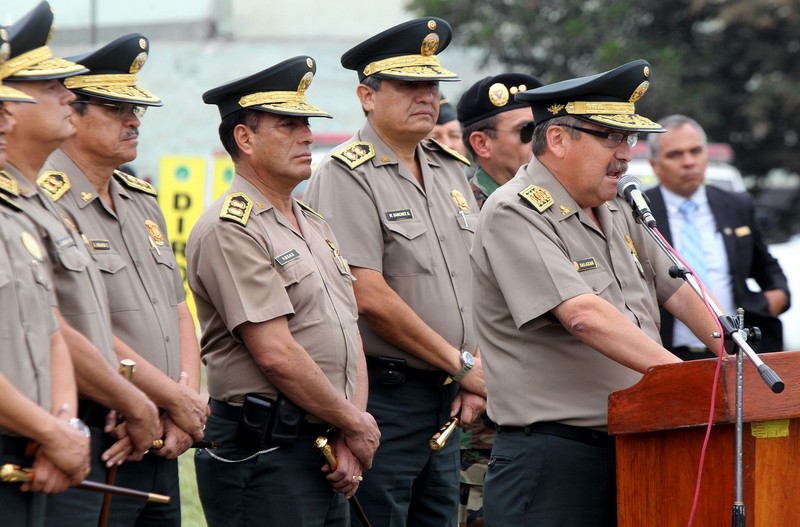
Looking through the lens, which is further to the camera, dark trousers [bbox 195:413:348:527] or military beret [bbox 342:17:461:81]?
military beret [bbox 342:17:461:81]

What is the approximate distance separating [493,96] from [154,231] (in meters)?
1.90

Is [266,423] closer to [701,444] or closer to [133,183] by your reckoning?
[133,183]

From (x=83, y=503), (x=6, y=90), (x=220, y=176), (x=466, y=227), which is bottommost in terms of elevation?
(x=83, y=503)

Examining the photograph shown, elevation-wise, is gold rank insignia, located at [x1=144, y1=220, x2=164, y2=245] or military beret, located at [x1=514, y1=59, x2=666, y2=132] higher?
military beret, located at [x1=514, y1=59, x2=666, y2=132]

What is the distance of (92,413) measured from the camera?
3.75 metres

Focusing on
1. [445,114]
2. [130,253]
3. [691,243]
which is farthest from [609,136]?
[445,114]

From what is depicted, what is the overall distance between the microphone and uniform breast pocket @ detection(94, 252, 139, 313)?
5.35 feet

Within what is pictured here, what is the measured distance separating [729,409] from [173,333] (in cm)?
183

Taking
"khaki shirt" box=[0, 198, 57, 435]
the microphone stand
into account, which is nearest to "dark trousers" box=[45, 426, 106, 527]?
"khaki shirt" box=[0, 198, 57, 435]

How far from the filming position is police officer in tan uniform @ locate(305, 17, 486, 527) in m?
4.79

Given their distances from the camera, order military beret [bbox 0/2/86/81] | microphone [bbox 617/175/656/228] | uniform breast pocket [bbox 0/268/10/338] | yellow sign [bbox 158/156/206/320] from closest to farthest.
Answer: uniform breast pocket [bbox 0/268/10/338], military beret [bbox 0/2/86/81], microphone [bbox 617/175/656/228], yellow sign [bbox 158/156/206/320]

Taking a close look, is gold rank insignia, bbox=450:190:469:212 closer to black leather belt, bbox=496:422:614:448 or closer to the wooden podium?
black leather belt, bbox=496:422:614:448

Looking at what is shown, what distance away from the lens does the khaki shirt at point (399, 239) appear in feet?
15.9

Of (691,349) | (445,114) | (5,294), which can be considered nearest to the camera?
(5,294)
